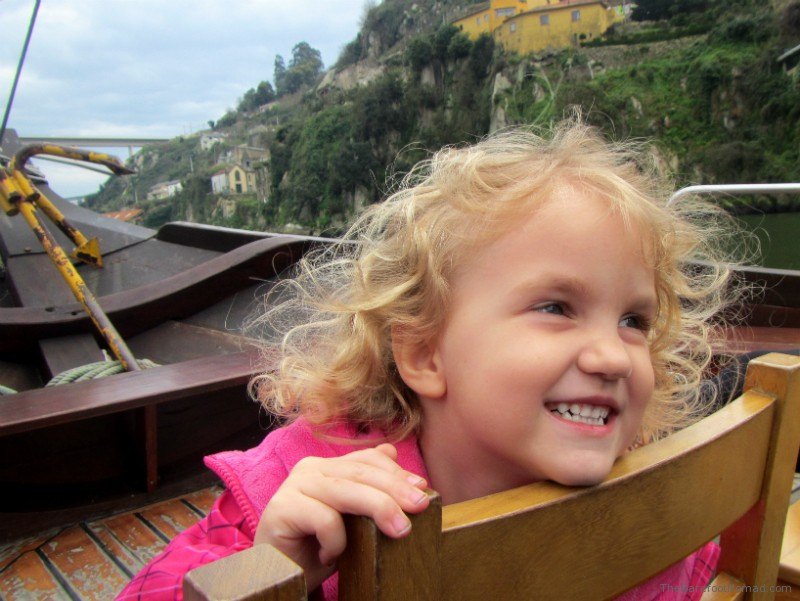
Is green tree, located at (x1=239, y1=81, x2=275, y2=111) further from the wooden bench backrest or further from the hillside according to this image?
the wooden bench backrest

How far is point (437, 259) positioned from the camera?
0.61 meters

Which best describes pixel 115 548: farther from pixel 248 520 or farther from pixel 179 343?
pixel 179 343

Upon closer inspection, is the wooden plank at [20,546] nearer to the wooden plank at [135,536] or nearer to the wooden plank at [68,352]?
the wooden plank at [135,536]

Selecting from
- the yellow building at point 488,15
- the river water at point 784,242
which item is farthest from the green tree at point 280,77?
the river water at point 784,242

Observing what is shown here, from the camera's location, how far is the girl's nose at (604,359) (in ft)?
1.60

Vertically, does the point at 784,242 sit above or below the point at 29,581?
below

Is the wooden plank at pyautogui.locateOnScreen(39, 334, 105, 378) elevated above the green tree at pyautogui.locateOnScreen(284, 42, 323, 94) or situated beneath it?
situated beneath

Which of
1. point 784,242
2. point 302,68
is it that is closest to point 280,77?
point 302,68

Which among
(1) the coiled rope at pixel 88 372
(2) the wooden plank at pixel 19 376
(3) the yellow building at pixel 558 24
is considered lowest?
(2) the wooden plank at pixel 19 376

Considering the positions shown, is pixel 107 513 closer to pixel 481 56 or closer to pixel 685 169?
pixel 685 169

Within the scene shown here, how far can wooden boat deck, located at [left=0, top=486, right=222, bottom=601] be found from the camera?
103cm

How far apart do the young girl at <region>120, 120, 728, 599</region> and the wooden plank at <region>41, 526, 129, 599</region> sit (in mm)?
540

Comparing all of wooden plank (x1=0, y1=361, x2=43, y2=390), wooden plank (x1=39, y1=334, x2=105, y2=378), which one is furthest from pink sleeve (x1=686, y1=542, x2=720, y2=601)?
wooden plank (x1=0, y1=361, x2=43, y2=390)

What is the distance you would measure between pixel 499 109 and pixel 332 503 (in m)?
35.9
